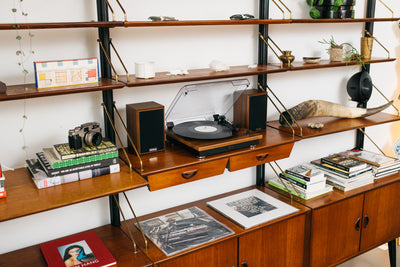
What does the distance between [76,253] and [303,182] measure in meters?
1.37

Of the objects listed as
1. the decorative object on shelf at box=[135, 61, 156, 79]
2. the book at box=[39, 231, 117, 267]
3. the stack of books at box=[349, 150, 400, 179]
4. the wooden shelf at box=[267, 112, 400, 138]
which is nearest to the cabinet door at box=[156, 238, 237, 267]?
the book at box=[39, 231, 117, 267]

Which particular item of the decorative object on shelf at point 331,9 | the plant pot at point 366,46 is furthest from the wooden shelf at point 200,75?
the plant pot at point 366,46

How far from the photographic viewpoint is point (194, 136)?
2.00m

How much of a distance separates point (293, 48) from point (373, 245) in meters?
1.43

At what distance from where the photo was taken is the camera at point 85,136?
67.3 inches

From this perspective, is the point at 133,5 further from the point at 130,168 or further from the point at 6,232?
the point at 6,232

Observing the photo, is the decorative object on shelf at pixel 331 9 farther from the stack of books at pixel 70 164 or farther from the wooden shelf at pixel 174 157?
the stack of books at pixel 70 164

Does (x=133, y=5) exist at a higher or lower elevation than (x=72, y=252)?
higher

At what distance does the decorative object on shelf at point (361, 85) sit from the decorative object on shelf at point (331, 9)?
0.45 meters

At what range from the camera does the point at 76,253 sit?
71.4 inches

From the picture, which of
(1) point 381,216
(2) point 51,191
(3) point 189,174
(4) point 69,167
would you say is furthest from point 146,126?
(1) point 381,216

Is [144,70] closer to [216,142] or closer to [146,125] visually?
[146,125]

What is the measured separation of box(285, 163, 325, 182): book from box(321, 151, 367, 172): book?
123mm

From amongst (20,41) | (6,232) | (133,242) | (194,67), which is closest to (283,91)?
(194,67)
